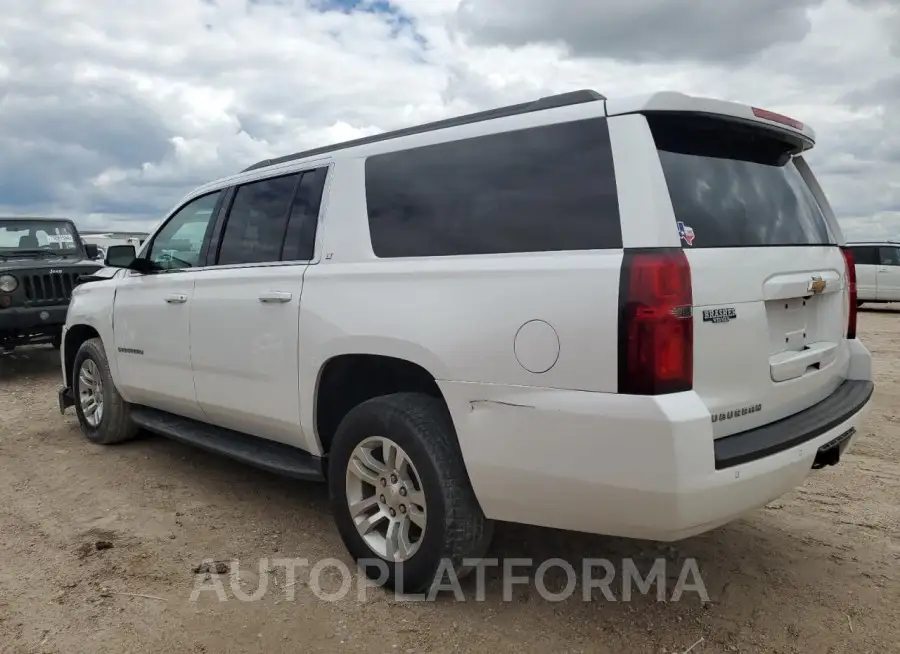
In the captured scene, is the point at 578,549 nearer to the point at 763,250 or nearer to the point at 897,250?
the point at 763,250

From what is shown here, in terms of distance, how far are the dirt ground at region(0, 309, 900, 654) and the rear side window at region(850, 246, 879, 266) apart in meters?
15.3

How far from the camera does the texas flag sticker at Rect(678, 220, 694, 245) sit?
2.48 m

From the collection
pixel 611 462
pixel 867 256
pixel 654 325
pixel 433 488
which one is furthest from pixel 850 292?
pixel 867 256

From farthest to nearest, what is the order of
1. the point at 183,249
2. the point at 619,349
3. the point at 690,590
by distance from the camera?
the point at 183,249 → the point at 690,590 → the point at 619,349

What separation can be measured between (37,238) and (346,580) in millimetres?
8858

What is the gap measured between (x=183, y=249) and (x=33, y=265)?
566 centimetres

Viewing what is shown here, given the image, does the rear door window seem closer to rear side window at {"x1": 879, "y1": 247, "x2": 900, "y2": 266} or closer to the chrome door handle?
the chrome door handle

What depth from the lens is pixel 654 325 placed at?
2.33 meters

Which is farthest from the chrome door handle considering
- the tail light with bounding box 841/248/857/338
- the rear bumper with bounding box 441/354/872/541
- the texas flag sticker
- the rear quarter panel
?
the tail light with bounding box 841/248/857/338

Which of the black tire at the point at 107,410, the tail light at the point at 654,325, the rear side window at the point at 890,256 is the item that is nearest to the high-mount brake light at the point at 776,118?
the tail light at the point at 654,325

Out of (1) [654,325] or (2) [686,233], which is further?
(2) [686,233]

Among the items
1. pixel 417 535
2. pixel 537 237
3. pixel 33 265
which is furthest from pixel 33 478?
pixel 33 265

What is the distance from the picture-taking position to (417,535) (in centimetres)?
318

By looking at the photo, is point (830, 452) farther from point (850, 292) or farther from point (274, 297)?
point (274, 297)
